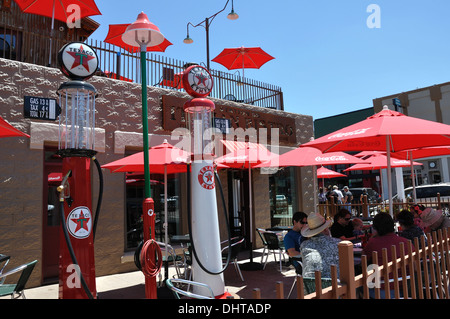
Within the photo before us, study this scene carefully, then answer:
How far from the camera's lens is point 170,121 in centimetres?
865

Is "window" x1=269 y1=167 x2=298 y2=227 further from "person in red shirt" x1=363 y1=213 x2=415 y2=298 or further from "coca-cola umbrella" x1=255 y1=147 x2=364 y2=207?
"person in red shirt" x1=363 y1=213 x2=415 y2=298

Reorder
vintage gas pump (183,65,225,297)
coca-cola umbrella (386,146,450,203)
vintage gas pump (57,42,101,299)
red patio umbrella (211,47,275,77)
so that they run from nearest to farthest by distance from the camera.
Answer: vintage gas pump (57,42,101,299) → vintage gas pump (183,65,225,297) → coca-cola umbrella (386,146,450,203) → red patio umbrella (211,47,275,77)

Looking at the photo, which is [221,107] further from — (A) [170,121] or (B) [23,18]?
(B) [23,18]

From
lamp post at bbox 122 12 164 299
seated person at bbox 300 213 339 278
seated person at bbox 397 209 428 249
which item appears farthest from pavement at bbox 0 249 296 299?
lamp post at bbox 122 12 164 299

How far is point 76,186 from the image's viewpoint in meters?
3.40

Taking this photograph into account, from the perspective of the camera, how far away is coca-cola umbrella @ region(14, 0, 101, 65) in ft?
25.1

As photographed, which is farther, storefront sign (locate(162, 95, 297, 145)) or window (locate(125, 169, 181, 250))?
storefront sign (locate(162, 95, 297, 145))

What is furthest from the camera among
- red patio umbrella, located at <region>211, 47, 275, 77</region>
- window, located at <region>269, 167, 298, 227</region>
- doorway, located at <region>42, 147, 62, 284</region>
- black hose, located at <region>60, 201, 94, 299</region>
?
red patio umbrella, located at <region>211, 47, 275, 77</region>

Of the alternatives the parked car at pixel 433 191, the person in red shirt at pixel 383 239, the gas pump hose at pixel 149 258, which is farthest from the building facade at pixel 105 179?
the parked car at pixel 433 191

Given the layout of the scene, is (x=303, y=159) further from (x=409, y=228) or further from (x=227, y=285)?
(x=227, y=285)

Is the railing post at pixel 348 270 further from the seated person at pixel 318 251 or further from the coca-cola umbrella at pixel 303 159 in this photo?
the coca-cola umbrella at pixel 303 159

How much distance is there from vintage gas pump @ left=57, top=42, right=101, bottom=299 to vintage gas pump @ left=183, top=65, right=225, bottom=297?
3.96 feet

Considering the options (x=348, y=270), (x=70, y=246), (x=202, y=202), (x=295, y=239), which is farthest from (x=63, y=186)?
(x=295, y=239)
